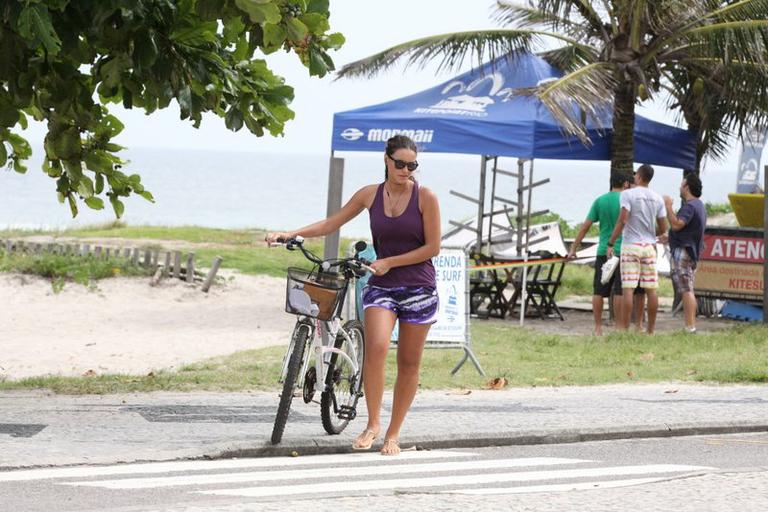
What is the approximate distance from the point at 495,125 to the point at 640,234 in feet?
10.5

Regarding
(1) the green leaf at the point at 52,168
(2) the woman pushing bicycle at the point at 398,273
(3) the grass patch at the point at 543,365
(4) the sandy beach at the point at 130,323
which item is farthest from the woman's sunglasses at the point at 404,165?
(4) the sandy beach at the point at 130,323

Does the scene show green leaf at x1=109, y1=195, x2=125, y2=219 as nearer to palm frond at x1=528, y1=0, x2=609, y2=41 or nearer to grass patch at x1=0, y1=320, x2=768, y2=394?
grass patch at x1=0, y1=320, x2=768, y2=394

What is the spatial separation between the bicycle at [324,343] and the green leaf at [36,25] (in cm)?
176

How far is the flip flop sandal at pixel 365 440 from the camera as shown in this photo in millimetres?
8945

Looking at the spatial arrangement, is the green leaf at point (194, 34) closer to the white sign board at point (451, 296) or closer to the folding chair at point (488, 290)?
the white sign board at point (451, 296)

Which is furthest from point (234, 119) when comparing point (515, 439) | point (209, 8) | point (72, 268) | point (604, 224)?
point (72, 268)

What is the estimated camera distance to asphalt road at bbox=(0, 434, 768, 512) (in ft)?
23.5

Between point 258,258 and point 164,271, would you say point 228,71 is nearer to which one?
point 164,271

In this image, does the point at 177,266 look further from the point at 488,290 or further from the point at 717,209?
the point at 717,209

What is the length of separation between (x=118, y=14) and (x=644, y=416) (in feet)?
15.3

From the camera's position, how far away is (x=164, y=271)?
23719 millimetres

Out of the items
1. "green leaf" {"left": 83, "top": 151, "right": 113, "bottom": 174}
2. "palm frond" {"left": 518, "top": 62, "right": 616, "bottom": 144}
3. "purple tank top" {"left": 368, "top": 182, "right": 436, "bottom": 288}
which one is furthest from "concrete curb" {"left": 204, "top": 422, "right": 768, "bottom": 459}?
"palm frond" {"left": 518, "top": 62, "right": 616, "bottom": 144}

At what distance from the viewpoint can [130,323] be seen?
1997 centimetres

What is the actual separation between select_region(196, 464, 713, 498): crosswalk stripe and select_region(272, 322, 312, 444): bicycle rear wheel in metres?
0.73
